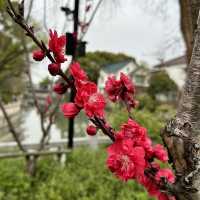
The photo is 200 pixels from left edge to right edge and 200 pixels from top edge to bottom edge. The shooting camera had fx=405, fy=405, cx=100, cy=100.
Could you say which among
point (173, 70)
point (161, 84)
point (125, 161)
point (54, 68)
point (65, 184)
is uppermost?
point (173, 70)

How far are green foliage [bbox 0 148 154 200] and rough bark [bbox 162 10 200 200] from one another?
283 centimetres

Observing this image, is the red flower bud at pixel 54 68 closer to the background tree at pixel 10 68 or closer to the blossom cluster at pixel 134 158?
the blossom cluster at pixel 134 158

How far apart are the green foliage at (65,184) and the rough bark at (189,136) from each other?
111 inches

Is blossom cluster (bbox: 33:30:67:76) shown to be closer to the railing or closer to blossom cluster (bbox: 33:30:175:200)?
blossom cluster (bbox: 33:30:175:200)

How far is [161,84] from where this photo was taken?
2467 centimetres

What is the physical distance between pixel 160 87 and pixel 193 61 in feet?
78.4

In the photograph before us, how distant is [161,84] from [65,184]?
69.2 ft

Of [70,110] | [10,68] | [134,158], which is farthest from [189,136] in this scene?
[10,68]

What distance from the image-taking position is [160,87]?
2448 cm

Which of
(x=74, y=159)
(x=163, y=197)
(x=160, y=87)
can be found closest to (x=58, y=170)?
(x=74, y=159)

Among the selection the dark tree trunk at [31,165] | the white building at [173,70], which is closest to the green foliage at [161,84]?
the white building at [173,70]

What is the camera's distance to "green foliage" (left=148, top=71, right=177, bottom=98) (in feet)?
80.0

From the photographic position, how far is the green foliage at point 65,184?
3797 millimetres

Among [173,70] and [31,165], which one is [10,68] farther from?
[173,70]
